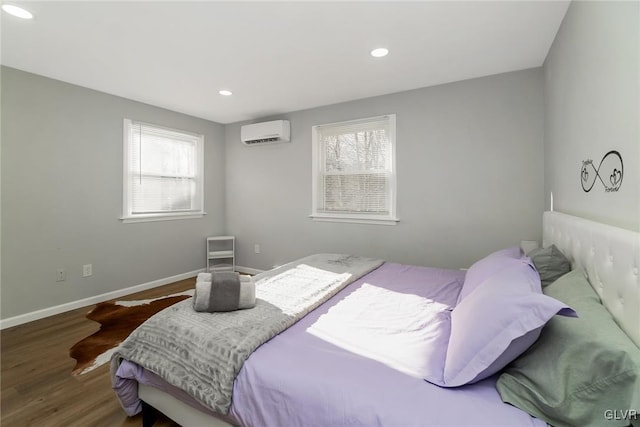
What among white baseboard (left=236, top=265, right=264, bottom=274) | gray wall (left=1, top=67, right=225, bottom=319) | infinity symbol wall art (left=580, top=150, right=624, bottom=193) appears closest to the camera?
infinity symbol wall art (left=580, top=150, right=624, bottom=193)

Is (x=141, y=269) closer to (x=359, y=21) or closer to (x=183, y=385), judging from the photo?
(x=183, y=385)

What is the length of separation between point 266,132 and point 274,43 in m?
1.79

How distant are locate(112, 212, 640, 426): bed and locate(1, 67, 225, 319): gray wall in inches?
87.3

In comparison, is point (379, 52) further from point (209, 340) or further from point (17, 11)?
point (17, 11)

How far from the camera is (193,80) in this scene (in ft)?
9.48

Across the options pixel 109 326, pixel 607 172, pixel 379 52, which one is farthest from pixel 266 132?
pixel 607 172

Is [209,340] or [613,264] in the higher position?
[613,264]

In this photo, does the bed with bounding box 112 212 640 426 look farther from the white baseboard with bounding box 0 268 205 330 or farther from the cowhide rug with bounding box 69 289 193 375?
the white baseboard with bounding box 0 268 205 330

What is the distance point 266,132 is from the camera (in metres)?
3.94

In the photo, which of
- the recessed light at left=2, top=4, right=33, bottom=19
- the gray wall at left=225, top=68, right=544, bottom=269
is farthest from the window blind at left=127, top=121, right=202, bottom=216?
the recessed light at left=2, top=4, right=33, bottom=19

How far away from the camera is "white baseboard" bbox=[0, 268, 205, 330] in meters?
2.64

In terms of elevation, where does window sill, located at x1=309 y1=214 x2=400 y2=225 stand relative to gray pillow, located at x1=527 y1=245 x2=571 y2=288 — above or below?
above

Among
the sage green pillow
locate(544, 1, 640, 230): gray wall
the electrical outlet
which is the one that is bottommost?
the electrical outlet

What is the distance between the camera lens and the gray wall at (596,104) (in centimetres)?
108
